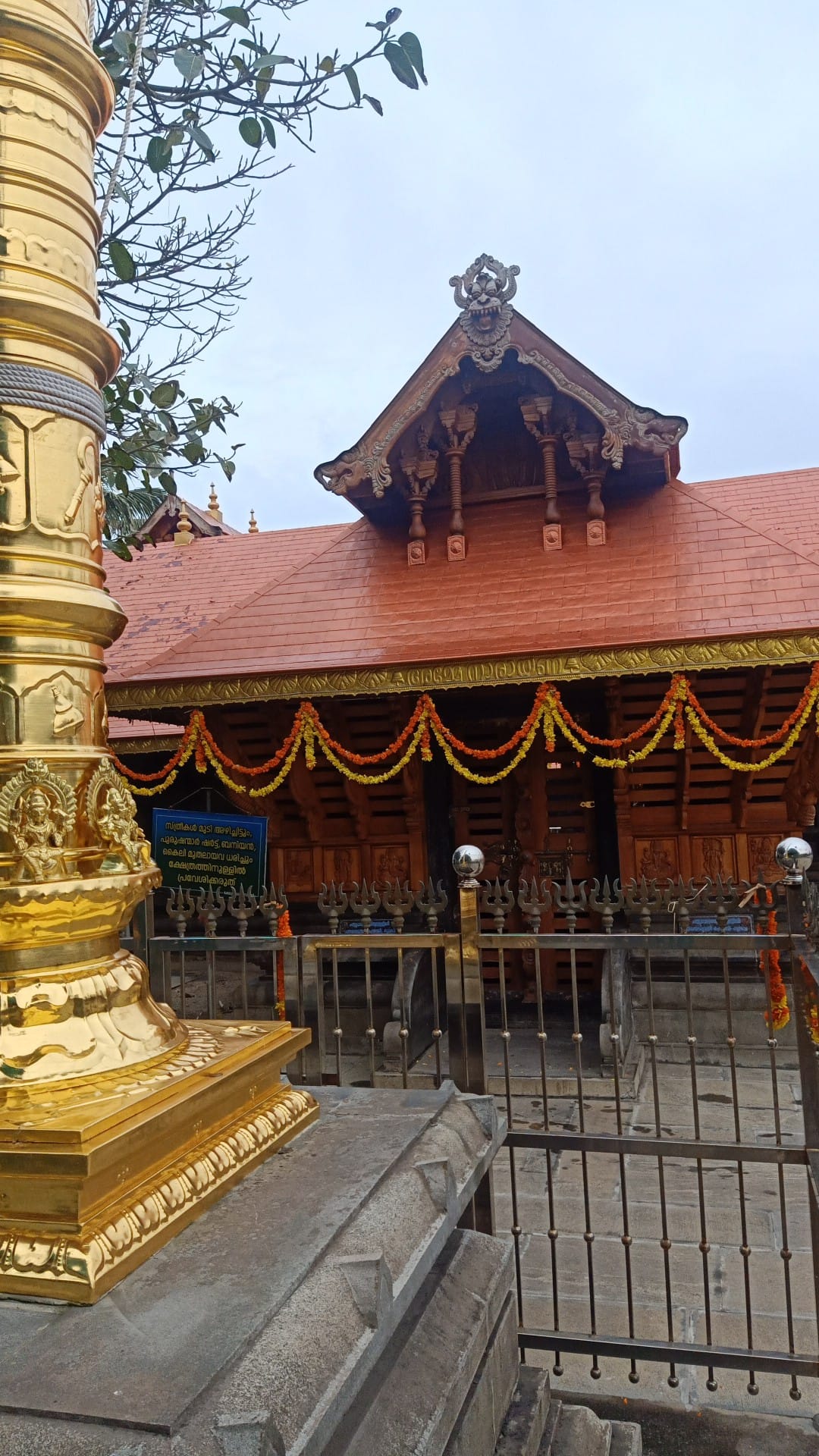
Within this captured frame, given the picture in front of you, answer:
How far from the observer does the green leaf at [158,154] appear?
11.6 ft

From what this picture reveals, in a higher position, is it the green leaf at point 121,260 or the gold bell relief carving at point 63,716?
the green leaf at point 121,260

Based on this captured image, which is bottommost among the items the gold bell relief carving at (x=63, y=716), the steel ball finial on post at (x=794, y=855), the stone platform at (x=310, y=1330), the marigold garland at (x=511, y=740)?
the stone platform at (x=310, y=1330)

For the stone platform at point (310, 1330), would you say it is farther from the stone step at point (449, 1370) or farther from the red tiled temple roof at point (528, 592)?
the red tiled temple roof at point (528, 592)

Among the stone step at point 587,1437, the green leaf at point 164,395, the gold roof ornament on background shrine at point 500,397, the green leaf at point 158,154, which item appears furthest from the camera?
the gold roof ornament on background shrine at point 500,397

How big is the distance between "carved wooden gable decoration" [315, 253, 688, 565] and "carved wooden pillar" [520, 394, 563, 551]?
0.04ft

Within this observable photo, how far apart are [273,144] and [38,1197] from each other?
151 inches

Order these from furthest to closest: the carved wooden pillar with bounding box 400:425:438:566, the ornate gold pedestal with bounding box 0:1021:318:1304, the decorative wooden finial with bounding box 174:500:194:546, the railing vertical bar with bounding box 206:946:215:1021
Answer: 1. the decorative wooden finial with bounding box 174:500:194:546
2. the carved wooden pillar with bounding box 400:425:438:566
3. the railing vertical bar with bounding box 206:946:215:1021
4. the ornate gold pedestal with bounding box 0:1021:318:1304

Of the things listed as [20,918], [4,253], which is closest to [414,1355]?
[20,918]

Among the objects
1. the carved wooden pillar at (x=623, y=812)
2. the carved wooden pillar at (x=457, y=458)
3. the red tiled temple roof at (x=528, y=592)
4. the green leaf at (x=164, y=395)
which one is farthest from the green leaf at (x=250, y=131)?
the carved wooden pillar at (x=623, y=812)

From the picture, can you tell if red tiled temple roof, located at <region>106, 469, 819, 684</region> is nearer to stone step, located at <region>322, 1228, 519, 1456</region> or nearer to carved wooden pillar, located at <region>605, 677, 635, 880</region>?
carved wooden pillar, located at <region>605, 677, 635, 880</region>

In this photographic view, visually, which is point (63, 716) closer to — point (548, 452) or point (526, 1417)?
point (526, 1417)

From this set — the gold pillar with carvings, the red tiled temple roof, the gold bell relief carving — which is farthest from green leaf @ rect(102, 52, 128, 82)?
the red tiled temple roof

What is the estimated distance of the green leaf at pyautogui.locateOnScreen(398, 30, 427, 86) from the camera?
3121 millimetres

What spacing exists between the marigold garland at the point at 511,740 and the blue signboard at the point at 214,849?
0.48 meters
